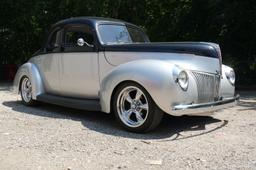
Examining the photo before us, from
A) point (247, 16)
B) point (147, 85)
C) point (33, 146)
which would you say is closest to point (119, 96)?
point (147, 85)

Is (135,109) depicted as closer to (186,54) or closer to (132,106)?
(132,106)

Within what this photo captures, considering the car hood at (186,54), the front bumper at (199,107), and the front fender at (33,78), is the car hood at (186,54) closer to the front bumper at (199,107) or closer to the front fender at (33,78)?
the front bumper at (199,107)

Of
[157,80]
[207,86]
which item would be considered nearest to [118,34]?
[157,80]

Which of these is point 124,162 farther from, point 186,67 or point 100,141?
point 186,67

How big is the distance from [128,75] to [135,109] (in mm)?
531

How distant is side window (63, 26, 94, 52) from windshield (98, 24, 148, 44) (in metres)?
0.23

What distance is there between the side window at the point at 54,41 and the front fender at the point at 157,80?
6.92 feet

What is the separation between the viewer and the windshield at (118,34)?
25.2 feet

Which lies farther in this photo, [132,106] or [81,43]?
[81,43]

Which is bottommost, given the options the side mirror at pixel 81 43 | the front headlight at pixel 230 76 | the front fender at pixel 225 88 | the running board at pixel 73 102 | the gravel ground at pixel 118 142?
the gravel ground at pixel 118 142

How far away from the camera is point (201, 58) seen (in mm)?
6641

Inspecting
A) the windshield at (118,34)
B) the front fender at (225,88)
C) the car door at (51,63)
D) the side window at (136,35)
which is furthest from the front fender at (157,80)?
the car door at (51,63)

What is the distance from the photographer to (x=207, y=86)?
663cm

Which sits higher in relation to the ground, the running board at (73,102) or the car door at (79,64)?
the car door at (79,64)
